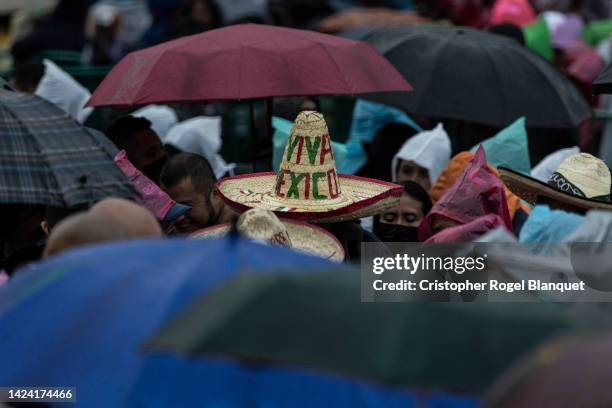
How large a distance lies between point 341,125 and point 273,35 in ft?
14.6

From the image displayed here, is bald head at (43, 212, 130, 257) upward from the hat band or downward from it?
upward

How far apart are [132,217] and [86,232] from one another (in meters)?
0.15

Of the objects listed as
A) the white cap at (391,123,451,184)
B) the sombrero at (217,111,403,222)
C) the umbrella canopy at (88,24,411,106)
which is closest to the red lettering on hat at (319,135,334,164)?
the sombrero at (217,111,403,222)

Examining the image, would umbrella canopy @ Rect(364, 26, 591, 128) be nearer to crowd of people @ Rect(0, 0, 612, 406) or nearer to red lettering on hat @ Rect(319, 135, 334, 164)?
crowd of people @ Rect(0, 0, 612, 406)

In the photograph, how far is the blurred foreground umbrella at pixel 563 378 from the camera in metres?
2.53

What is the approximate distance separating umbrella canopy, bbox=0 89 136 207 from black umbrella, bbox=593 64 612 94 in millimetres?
2459

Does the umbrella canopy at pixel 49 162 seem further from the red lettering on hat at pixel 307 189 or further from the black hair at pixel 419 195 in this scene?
the black hair at pixel 419 195

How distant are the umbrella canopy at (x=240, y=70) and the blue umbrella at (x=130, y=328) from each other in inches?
109

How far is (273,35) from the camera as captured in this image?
6629 millimetres

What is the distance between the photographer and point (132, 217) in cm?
396

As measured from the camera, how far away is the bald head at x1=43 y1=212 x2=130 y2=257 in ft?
12.7

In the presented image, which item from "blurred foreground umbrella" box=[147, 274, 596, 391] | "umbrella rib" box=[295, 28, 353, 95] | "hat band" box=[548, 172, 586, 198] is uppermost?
"blurred foreground umbrella" box=[147, 274, 596, 391]

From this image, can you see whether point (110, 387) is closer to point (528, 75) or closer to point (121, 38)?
A: point (528, 75)

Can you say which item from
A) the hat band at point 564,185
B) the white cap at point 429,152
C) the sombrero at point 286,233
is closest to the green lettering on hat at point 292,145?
the sombrero at point 286,233
